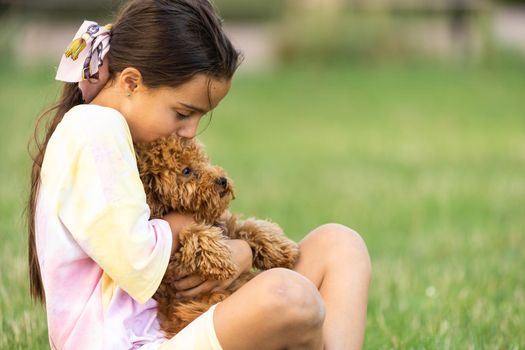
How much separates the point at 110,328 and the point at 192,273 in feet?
1.15

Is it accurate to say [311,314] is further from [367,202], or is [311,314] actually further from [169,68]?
[367,202]

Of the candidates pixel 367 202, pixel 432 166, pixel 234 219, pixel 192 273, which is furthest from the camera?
pixel 432 166

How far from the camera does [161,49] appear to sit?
10.9ft

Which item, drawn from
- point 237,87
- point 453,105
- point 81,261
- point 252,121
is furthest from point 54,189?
point 237,87

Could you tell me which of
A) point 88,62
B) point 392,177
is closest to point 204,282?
point 88,62

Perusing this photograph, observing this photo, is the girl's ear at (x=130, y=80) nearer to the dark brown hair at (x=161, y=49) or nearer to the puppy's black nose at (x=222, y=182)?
the dark brown hair at (x=161, y=49)

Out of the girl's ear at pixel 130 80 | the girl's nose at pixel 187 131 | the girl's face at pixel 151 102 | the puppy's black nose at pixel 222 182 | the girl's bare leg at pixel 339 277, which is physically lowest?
the girl's bare leg at pixel 339 277

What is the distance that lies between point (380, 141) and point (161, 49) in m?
9.03

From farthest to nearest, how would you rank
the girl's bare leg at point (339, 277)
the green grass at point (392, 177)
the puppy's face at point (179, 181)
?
the green grass at point (392, 177), the girl's bare leg at point (339, 277), the puppy's face at point (179, 181)

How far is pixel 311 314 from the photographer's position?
9.95 ft

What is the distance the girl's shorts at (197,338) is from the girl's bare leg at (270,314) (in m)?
0.02

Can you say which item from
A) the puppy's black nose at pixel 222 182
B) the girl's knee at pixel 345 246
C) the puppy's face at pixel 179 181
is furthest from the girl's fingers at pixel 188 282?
the girl's knee at pixel 345 246

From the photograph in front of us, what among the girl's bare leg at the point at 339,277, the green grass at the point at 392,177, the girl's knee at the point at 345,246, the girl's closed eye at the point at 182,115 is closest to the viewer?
the girl's closed eye at the point at 182,115

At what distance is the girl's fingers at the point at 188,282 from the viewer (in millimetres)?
3230
